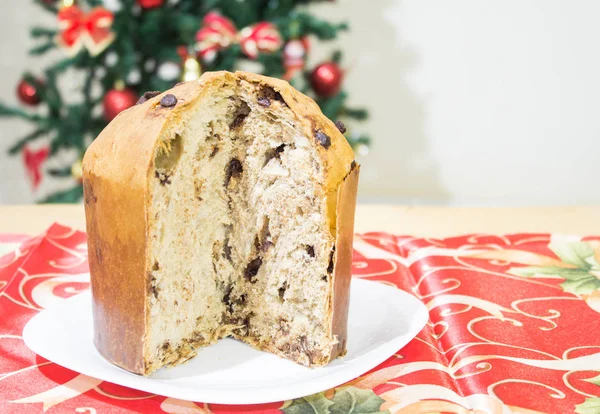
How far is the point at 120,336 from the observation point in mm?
1246

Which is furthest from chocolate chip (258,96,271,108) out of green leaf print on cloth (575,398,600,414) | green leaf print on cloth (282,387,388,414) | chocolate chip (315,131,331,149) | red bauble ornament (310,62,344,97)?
red bauble ornament (310,62,344,97)

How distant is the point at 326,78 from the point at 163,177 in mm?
1929

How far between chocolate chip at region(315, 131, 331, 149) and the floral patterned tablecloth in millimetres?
437

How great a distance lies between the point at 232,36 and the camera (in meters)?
2.90

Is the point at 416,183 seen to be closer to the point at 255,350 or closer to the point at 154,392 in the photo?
the point at 255,350

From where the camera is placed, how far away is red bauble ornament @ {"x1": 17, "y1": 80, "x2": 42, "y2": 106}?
10.6ft

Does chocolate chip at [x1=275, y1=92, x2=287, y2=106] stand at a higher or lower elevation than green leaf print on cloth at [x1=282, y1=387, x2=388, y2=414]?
higher

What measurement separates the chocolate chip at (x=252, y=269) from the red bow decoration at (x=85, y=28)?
6.16 ft

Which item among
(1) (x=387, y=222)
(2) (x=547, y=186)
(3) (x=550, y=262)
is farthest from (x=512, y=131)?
(3) (x=550, y=262)

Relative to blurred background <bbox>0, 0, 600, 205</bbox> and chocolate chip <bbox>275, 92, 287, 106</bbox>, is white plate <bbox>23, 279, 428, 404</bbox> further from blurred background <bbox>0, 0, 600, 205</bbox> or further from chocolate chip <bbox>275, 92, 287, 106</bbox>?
blurred background <bbox>0, 0, 600, 205</bbox>

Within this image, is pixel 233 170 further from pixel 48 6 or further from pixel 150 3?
pixel 48 6

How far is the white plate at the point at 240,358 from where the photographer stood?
1.11 metres

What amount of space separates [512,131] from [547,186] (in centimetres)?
44

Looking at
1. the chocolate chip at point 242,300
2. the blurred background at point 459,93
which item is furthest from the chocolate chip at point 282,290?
the blurred background at point 459,93
